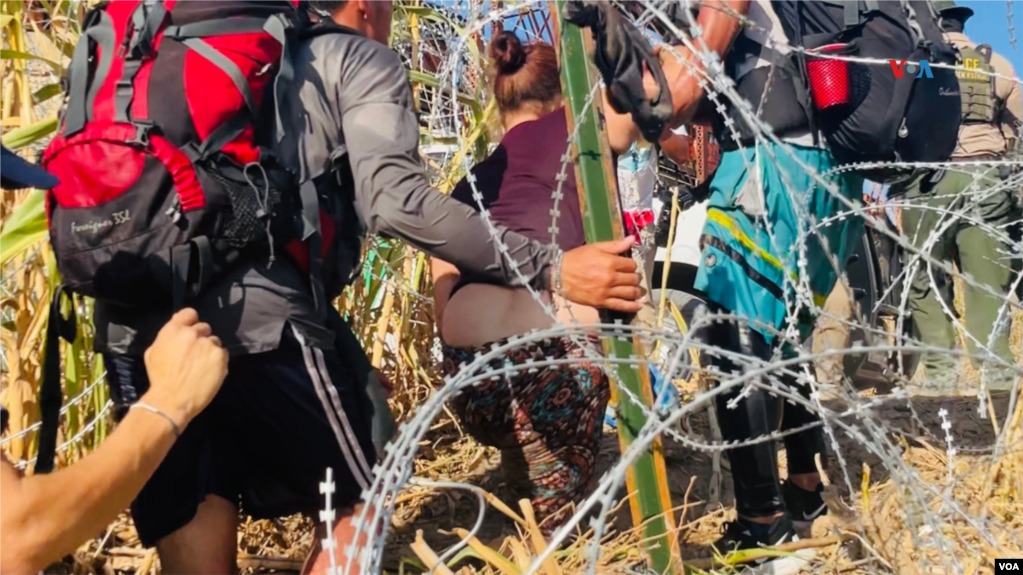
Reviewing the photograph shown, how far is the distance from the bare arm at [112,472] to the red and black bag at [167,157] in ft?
0.57

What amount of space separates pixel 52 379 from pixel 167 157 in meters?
0.45

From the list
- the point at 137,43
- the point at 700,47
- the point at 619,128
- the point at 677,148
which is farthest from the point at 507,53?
the point at 137,43

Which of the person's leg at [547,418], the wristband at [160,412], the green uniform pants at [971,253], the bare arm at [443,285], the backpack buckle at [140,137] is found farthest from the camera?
the green uniform pants at [971,253]

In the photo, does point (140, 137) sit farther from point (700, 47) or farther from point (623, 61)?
point (700, 47)

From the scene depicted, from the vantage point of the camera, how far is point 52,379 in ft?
6.45

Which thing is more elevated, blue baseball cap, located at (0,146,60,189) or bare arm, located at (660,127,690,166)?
blue baseball cap, located at (0,146,60,189)

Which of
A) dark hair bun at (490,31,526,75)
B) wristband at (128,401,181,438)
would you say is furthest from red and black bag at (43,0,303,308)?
dark hair bun at (490,31,526,75)

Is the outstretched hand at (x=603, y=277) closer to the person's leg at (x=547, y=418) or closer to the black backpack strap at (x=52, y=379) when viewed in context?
the person's leg at (x=547, y=418)

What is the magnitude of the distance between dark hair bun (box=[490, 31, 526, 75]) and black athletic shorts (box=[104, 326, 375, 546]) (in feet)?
3.60

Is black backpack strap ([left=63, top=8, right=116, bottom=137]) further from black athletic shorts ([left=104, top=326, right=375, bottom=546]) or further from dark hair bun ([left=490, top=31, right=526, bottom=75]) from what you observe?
dark hair bun ([left=490, top=31, right=526, bottom=75])

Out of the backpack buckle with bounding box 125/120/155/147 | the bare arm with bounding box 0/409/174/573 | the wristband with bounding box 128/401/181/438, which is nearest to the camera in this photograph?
the bare arm with bounding box 0/409/174/573

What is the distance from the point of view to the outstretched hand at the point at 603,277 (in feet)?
6.93

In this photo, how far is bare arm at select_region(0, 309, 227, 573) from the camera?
1.43 metres

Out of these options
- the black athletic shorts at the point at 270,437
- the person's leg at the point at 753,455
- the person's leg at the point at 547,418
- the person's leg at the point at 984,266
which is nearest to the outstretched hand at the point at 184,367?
the black athletic shorts at the point at 270,437
